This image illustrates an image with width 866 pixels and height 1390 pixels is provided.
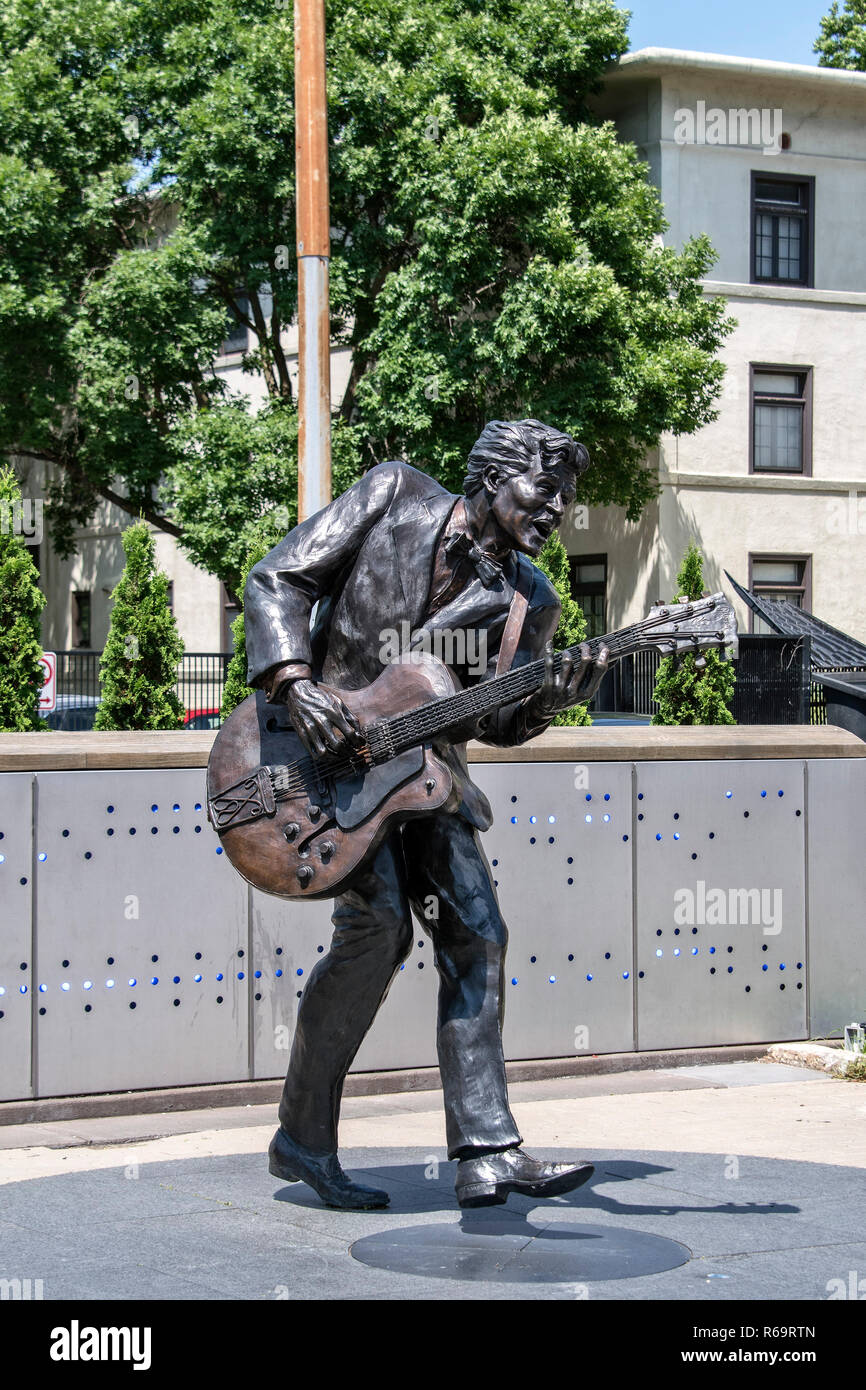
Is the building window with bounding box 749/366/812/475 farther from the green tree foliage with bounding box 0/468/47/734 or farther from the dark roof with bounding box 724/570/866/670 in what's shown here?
the green tree foliage with bounding box 0/468/47/734

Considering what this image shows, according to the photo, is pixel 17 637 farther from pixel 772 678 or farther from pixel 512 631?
pixel 512 631

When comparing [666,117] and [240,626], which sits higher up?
[666,117]

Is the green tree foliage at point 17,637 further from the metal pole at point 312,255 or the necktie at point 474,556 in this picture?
the necktie at point 474,556

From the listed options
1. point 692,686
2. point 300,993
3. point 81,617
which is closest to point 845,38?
point 81,617

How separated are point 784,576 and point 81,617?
15.9 metres

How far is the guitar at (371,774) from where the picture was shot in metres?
4.36

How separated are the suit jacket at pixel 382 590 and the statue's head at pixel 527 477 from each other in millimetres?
156

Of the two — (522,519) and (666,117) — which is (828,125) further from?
(522,519)

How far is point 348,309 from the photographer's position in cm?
2509

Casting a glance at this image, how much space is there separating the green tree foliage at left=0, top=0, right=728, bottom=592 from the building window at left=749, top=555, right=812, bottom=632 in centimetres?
326

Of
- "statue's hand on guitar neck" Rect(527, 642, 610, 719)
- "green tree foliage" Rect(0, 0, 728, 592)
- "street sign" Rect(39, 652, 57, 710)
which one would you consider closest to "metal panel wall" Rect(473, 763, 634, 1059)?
"statue's hand on guitar neck" Rect(527, 642, 610, 719)

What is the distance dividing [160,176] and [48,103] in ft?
6.15

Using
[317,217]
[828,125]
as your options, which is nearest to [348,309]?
[828,125]
